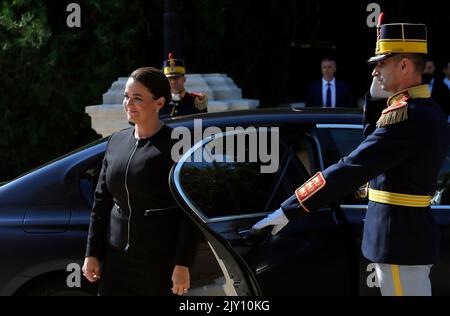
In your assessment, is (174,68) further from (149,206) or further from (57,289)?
(149,206)

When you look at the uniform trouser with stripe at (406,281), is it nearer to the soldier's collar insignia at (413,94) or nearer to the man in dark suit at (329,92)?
the soldier's collar insignia at (413,94)

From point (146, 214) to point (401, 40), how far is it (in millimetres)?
1238

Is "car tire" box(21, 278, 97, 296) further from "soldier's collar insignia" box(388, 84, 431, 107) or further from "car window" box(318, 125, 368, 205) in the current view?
"soldier's collar insignia" box(388, 84, 431, 107)

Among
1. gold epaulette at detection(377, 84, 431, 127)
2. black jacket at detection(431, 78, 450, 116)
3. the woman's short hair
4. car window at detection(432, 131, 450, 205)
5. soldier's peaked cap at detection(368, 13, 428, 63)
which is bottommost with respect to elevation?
car window at detection(432, 131, 450, 205)

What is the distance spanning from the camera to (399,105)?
321cm

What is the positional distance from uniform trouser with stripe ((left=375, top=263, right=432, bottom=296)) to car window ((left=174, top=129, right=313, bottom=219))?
2.55 ft

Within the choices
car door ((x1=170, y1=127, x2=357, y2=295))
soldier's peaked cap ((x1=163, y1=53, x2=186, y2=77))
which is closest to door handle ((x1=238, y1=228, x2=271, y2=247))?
car door ((x1=170, y1=127, x2=357, y2=295))

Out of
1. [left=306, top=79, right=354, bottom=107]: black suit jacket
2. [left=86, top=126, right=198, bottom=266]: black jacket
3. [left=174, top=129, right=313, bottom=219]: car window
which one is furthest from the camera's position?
[left=306, top=79, right=354, bottom=107]: black suit jacket

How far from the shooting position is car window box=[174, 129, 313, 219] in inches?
150

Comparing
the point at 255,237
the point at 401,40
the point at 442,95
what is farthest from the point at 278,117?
the point at 442,95
